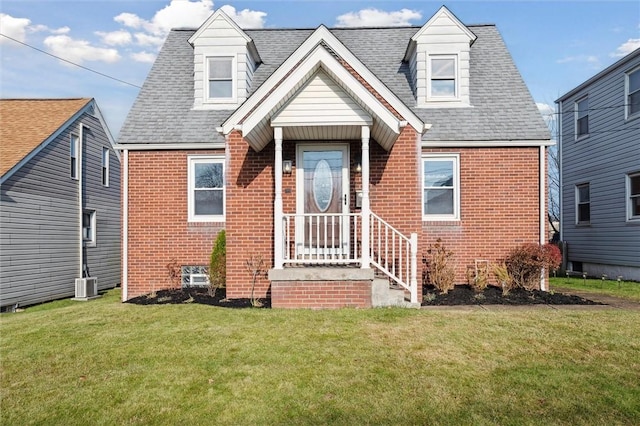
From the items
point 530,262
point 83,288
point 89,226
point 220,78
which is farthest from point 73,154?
point 530,262

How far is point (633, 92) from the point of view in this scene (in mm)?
12594

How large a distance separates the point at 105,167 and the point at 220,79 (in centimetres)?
868

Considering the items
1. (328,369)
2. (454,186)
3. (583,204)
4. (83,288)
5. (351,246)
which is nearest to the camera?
(328,369)

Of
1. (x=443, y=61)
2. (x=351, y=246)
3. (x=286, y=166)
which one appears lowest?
(x=351, y=246)

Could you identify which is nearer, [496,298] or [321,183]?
[496,298]

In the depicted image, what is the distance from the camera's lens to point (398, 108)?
25.5 ft

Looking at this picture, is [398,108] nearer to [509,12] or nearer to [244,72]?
[244,72]

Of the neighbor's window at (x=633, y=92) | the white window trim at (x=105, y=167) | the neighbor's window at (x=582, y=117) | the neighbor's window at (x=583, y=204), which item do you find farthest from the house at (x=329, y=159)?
the white window trim at (x=105, y=167)

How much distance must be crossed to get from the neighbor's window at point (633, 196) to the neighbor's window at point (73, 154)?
18269 millimetres

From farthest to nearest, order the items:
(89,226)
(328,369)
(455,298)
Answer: (89,226), (455,298), (328,369)

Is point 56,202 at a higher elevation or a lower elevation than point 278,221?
higher

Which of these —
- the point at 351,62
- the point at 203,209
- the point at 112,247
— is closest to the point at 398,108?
the point at 351,62

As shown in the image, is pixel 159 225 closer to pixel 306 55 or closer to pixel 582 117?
pixel 306 55

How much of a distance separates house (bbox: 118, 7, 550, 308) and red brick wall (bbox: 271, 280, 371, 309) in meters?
0.02
